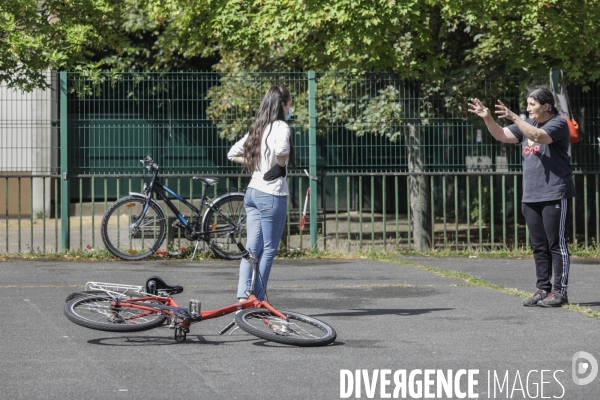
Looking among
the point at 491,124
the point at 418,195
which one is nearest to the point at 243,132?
the point at 418,195

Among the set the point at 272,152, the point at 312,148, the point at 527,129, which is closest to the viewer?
the point at 272,152

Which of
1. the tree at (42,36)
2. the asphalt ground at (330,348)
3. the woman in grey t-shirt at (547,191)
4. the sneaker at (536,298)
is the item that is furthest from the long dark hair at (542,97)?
the tree at (42,36)

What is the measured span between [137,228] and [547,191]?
5357 mm

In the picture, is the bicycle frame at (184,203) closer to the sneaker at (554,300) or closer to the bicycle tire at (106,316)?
the sneaker at (554,300)

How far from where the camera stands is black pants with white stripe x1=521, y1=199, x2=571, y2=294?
842cm

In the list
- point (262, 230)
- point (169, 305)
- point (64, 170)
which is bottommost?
point (169, 305)

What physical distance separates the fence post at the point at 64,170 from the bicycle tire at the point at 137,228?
81 centimetres

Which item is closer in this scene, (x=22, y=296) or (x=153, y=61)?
(x=22, y=296)

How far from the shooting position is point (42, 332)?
7.23 m

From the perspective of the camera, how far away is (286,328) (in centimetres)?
669

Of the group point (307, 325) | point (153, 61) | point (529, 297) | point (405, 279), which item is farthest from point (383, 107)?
point (153, 61)

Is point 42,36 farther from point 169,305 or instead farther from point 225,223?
point 169,305

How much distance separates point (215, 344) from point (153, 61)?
1538 cm

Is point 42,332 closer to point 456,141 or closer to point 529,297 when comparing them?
point 529,297
